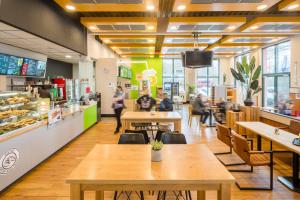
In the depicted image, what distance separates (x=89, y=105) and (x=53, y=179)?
463cm

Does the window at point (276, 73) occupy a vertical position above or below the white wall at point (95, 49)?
below

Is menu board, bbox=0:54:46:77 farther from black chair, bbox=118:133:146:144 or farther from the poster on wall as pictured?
black chair, bbox=118:133:146:144

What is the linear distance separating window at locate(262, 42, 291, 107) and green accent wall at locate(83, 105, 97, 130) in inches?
276

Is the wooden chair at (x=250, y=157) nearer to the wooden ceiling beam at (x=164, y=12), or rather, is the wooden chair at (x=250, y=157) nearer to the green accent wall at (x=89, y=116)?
the wooden ceiling beam at (x=164, y=12)

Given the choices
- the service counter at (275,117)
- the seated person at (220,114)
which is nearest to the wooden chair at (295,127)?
the service counter at (275,117)

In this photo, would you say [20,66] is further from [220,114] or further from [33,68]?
[220,114]

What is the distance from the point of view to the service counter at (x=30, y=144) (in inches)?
148

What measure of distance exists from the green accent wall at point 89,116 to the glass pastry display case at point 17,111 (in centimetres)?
309

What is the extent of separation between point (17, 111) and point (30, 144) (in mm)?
647

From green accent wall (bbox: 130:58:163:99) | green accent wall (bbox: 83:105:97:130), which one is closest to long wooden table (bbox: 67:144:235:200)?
green accent wall (bbox: 83:105:97:130)

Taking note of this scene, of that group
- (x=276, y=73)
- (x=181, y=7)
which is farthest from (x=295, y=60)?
(x=181, y=7)

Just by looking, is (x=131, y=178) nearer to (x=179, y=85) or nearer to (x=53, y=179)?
(x=53, y=179)

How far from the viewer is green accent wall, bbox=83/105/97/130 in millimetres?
8237

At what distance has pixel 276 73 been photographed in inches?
421
